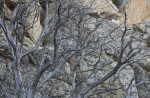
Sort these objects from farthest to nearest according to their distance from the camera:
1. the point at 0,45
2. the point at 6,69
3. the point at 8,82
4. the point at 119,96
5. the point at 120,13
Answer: the point at 120,13 → the point at 119,96 → the point at 0,45 → the point at 6,69 → the point at 8,82

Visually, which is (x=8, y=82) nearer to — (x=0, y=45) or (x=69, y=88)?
(x=0, y=45)

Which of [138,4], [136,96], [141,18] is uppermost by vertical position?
[138,4]

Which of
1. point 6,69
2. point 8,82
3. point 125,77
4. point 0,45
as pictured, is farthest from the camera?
point 125,77

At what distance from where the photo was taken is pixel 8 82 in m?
6.68

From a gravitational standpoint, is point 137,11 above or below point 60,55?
below

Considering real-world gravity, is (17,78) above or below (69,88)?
above

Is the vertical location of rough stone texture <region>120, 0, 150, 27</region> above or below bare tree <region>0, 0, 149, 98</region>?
below

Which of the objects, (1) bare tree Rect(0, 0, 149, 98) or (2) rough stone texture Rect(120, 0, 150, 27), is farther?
(2) rough stone texture Rect(120, 0, 150, 27)

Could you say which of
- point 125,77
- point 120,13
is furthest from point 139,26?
point 125,77

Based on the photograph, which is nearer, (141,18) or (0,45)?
(0,45)

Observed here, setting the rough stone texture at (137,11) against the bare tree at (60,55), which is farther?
the rough stone texture at (137,11)

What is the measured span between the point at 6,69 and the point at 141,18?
42.4ft

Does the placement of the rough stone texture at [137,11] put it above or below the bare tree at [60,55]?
below

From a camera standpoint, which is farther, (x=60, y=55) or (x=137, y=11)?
(x=137, y=11)
